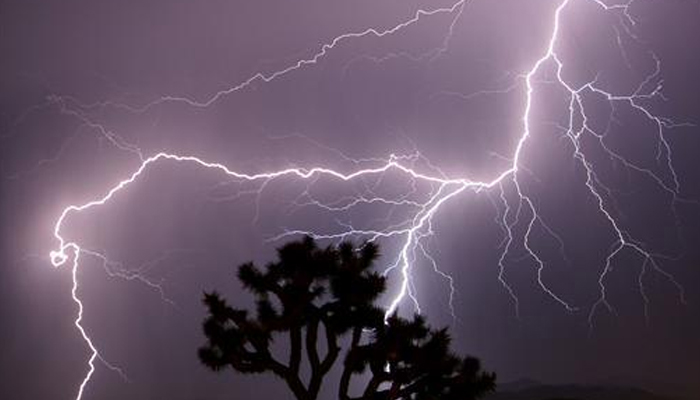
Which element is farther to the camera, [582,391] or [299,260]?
[582,391]

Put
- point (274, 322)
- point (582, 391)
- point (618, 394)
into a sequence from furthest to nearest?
point (582, 391) → point (618, 394) → point (274, 322)

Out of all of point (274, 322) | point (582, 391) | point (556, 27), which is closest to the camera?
point (274, 322)

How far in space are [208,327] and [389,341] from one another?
2.98 m

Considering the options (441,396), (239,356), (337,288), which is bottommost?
(441,396)

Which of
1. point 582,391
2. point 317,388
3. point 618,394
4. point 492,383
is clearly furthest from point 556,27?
point 582,391

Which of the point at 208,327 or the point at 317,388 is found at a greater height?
the point at 208,327

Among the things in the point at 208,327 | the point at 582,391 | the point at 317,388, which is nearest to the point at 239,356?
the point at 208,327

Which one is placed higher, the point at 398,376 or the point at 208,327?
the point at 208,327

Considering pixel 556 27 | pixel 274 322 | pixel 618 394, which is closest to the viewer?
pixel 274 322

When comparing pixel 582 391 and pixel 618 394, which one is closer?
pixel 618 394

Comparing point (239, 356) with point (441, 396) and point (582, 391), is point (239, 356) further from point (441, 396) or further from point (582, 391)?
point (582, 391)

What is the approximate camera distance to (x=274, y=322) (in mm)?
9852

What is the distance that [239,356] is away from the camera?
32.6ft

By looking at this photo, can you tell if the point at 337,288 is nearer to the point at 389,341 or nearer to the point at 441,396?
the point at 389,341
